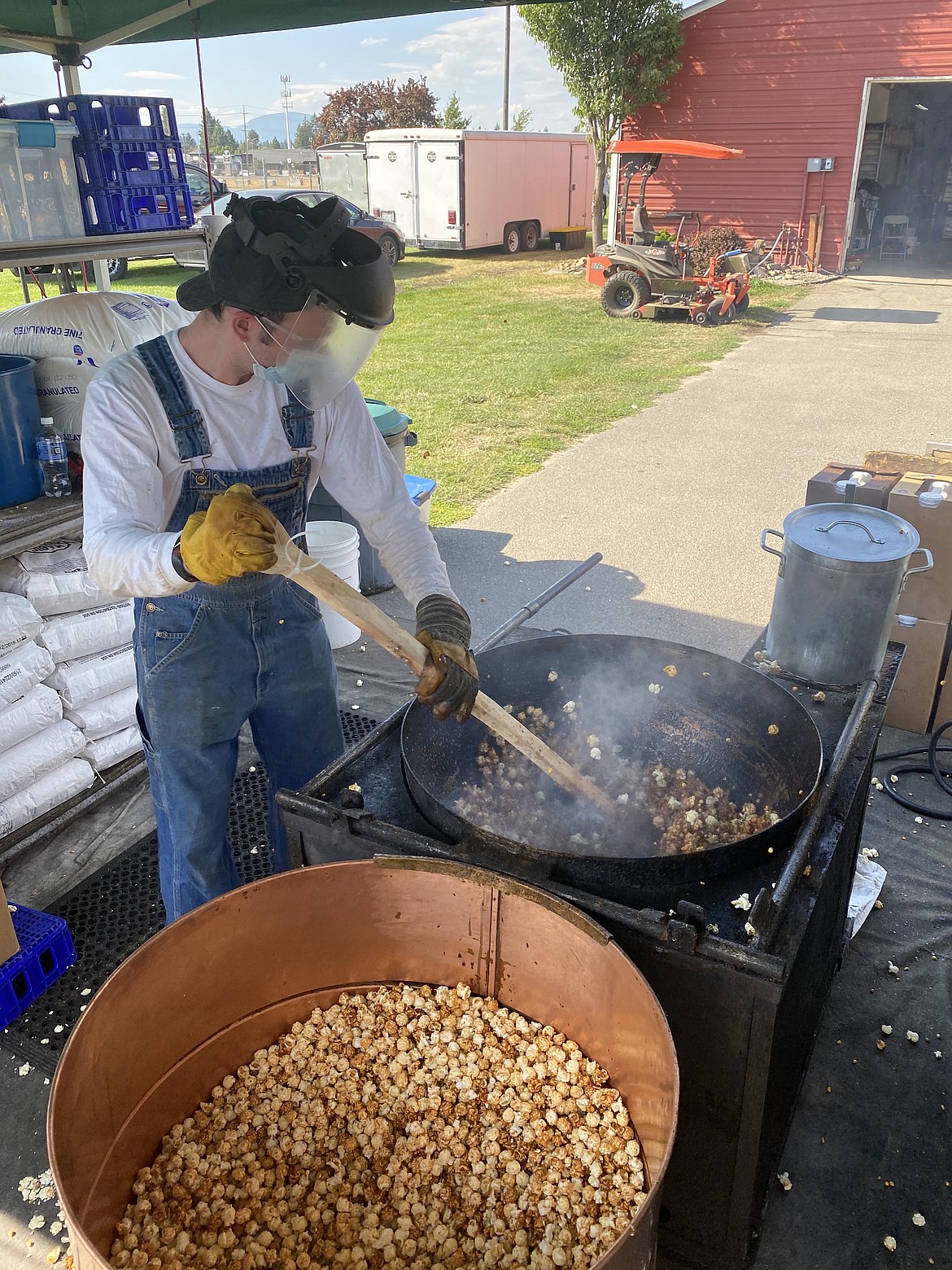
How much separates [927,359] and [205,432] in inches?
437

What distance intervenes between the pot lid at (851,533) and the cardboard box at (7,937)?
2.70m

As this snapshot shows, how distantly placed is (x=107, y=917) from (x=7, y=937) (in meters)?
0.47

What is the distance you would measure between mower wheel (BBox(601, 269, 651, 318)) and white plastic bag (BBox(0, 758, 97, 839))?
458 inches

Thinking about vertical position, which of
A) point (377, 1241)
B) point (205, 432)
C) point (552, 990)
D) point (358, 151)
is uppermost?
point (358, 151)

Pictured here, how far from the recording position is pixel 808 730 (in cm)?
224

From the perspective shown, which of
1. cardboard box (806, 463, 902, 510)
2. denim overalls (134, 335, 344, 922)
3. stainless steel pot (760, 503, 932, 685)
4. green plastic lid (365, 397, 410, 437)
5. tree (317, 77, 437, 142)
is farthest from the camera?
tree (317, 77, 437, 142)

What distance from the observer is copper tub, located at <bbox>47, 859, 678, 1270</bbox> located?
4.93 feet

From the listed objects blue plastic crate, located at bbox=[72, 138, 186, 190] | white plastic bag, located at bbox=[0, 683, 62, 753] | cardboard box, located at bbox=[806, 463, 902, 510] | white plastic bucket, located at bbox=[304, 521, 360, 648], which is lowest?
white plastic bag, located at bbox=[0, 683, 62, 753]

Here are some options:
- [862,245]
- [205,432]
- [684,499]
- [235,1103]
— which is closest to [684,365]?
[684,499]

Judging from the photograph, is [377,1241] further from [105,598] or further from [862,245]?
[862,245]

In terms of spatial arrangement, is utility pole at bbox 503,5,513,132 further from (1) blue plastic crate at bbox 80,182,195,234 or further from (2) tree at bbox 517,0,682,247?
(1) blue plastic crate at bbox 80,182,195,234

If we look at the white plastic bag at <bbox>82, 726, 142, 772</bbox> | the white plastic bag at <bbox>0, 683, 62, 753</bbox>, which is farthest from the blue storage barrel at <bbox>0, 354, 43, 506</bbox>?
the white plastic bag at <bbox>82, 726, 142, 772</bbox>

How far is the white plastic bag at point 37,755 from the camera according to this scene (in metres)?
3.27

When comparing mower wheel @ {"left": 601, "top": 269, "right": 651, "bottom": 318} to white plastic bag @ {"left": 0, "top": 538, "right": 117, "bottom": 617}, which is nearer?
white plastic bag @ {"left": 0, "top": 538, "right": 117, "bottom": 617}
